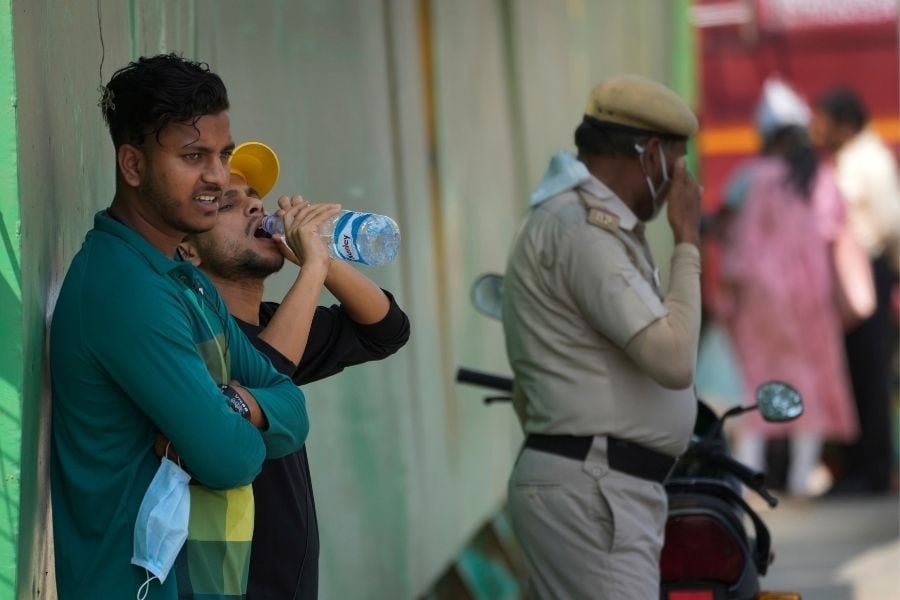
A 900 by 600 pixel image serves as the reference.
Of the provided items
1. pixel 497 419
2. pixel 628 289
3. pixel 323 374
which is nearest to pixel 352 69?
pixel 628 289

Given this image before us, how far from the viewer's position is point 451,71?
24.1 ft

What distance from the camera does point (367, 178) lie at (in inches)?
224

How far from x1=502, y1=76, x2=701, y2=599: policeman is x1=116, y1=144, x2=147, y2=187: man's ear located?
1.56 meters

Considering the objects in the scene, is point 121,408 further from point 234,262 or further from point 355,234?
point 355,234

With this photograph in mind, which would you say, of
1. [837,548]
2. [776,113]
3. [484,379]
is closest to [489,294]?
[484,379]

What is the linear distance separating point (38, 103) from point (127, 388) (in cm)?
55

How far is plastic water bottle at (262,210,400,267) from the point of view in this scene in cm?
345

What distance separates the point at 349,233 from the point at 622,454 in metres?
1.12

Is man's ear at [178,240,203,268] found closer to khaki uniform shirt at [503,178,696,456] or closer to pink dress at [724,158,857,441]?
khaki uniform shirt at [503,178,696,456]

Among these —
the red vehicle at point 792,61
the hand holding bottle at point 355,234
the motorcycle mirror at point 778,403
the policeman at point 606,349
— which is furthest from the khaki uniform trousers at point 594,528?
the red vehicle at point 792,61

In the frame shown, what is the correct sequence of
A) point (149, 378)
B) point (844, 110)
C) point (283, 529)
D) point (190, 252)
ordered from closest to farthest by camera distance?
point (149, 378)
point (283, 529)
point (190, 252)
point (844, 110)

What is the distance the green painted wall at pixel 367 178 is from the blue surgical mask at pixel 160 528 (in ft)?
0.67

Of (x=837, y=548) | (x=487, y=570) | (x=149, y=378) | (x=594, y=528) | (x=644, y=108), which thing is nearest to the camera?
(x=149, y=378)

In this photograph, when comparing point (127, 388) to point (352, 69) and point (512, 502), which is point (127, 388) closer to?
point (512, 502)
